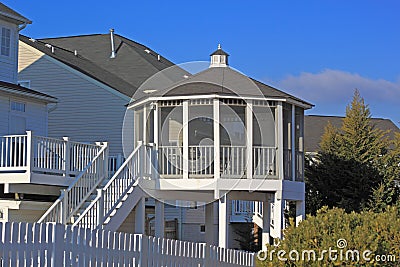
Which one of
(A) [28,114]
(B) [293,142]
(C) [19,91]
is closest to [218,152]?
(B) [293,142]

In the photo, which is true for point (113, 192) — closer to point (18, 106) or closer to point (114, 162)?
point (18, 106)

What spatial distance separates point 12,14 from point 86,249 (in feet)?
50.2

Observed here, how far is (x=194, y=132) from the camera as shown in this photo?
21.5 meters

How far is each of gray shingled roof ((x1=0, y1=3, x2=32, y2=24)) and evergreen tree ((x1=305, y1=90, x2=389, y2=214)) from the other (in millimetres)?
10908

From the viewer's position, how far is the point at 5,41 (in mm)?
23516

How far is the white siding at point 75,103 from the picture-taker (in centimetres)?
2745

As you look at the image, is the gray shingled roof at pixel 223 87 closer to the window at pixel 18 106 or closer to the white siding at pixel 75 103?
the window at pixel 18 106

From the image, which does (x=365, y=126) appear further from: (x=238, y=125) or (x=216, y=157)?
(x=216, y=157)

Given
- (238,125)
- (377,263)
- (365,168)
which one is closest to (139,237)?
(377,263)

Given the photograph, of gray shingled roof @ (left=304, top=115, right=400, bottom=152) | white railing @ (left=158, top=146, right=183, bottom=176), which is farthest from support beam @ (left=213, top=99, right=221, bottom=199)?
gray shingled roof @ (left=304, top=115, right=400, bottom=152)

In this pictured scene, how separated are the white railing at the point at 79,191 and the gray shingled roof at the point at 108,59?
8855 mm

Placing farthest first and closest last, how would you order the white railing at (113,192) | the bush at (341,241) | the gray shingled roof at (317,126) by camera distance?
the gray shingled roof at (317,126) < the white railing at (113,192) < the bush at (341,241)

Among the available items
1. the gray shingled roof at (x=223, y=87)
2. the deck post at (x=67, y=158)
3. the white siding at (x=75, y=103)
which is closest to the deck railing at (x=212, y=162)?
the gray shingled roof at (x=223, y=87)

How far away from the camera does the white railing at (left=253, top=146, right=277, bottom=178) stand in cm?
1970
